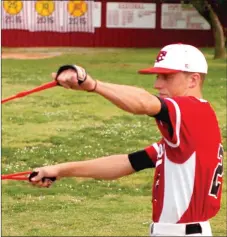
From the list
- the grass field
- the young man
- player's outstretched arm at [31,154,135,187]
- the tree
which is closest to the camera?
the young man

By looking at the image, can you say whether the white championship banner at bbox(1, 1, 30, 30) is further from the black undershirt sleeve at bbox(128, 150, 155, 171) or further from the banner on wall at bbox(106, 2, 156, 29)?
the black undershirt sleeve at bbox(128, 150, 155, 171)

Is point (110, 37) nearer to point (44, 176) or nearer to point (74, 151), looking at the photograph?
point (74, 151)

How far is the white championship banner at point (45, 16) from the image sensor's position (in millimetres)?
42938

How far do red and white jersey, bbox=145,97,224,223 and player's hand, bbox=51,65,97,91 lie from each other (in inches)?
22.7

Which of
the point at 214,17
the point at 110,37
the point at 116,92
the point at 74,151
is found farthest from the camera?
the point at 110,37

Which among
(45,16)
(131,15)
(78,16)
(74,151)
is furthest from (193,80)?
(131,15)

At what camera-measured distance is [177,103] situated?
4.83 m

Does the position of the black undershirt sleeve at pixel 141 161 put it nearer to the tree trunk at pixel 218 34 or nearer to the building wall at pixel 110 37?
the tree trunk at pixel 218 34

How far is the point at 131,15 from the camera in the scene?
4453 cm

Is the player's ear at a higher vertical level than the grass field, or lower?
higher

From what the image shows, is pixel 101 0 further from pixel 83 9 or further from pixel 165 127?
pixel 165 127

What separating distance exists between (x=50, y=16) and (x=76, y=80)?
129 ft

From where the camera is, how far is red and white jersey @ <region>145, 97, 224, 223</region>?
4871mm

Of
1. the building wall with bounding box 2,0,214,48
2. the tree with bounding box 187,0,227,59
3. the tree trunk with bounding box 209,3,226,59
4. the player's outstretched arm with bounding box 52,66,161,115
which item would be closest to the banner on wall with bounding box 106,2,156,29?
the building wall with bounding box 2,0,214,48
